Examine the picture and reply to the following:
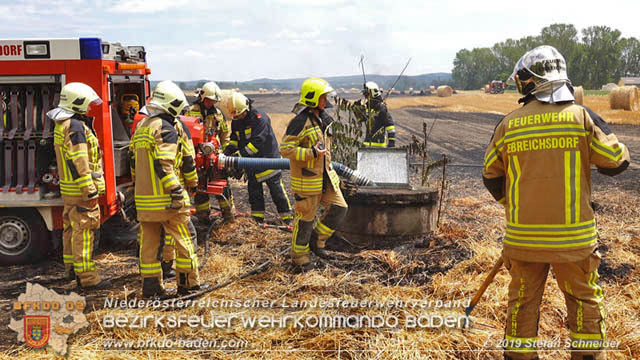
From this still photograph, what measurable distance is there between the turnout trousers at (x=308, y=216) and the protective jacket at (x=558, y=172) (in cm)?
269

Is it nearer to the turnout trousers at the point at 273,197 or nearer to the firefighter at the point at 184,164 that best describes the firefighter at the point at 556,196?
the firefighter at the point at 184,164

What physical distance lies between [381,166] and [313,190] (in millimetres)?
1554

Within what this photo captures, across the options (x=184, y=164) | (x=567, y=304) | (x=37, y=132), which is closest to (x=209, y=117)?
(x=37, y=132)

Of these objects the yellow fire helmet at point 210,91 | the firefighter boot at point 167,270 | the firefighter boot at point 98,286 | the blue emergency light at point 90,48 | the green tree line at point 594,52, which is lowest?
the firefighter boot at point 98,286

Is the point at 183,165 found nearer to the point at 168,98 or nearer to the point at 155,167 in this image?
the point at 155,167

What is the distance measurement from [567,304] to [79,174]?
14.2ft

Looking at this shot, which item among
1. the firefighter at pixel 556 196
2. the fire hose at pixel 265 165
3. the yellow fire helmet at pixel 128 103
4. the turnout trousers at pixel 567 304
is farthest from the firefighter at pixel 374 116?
the turnout trousers at pixel 567 304

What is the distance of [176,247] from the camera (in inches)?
197

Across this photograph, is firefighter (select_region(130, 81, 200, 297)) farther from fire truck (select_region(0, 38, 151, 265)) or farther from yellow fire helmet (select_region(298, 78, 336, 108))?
fire truck (select_region(0, 38, 151, 265))

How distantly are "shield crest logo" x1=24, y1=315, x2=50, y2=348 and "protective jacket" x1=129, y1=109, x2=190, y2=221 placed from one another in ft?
3.75

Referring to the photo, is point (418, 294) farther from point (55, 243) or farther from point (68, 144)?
point (55, 243)

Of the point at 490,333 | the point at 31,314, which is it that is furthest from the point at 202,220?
the point at 490,333

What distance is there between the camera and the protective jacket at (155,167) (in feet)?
15.7

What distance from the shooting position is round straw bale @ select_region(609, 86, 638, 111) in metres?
27.9
